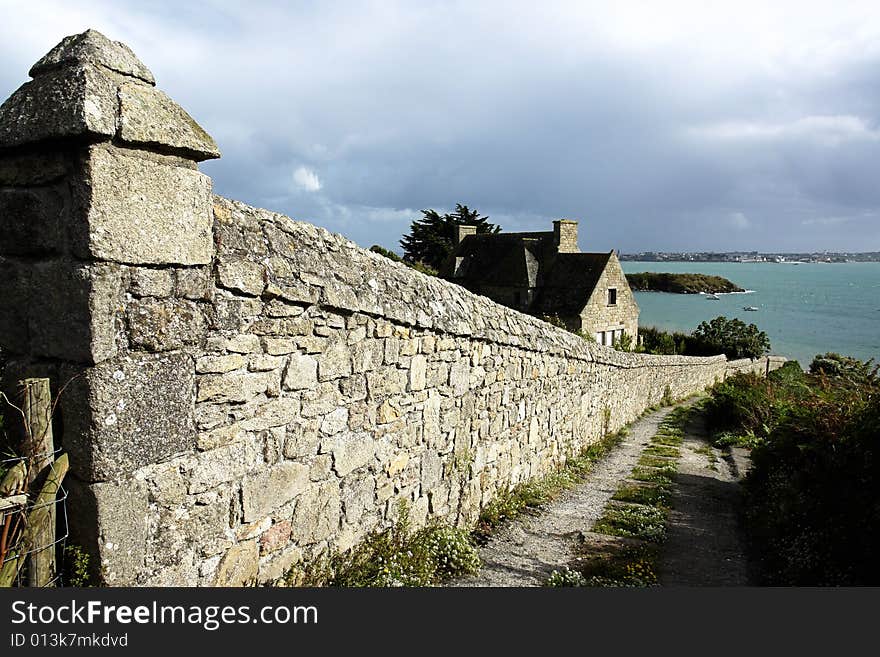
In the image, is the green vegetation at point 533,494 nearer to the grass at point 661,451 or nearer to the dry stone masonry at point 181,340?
the grass at point 661,451

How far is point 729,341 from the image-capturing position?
121 ft

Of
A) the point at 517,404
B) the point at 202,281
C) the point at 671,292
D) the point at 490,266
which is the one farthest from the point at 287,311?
the point at 671,292

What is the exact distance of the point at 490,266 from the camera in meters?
33.2

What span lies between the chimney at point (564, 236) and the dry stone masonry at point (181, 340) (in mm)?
27865

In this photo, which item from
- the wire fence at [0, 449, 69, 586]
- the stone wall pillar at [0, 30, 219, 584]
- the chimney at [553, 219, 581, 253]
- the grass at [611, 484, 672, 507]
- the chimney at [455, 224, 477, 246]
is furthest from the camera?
the chimney at [455, 224, 477, 246]

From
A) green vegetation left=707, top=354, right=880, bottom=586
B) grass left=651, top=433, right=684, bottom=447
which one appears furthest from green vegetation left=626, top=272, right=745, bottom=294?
green vegetation left=707, top=354, right=880, bottom=586

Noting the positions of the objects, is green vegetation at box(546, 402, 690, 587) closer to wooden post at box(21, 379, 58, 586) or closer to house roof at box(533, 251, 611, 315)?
wooden post at box(21, 379, 58, 586)

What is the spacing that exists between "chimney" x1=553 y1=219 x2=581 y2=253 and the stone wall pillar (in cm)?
3002

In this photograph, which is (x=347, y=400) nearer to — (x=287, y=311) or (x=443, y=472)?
(x=287, y=311)

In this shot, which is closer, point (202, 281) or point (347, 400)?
point (202, 281)

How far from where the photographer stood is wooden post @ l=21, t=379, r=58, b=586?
2809 millimetres

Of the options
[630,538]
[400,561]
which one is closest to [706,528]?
[630,538]

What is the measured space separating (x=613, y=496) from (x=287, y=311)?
657 cm

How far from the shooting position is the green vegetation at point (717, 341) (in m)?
36.2
